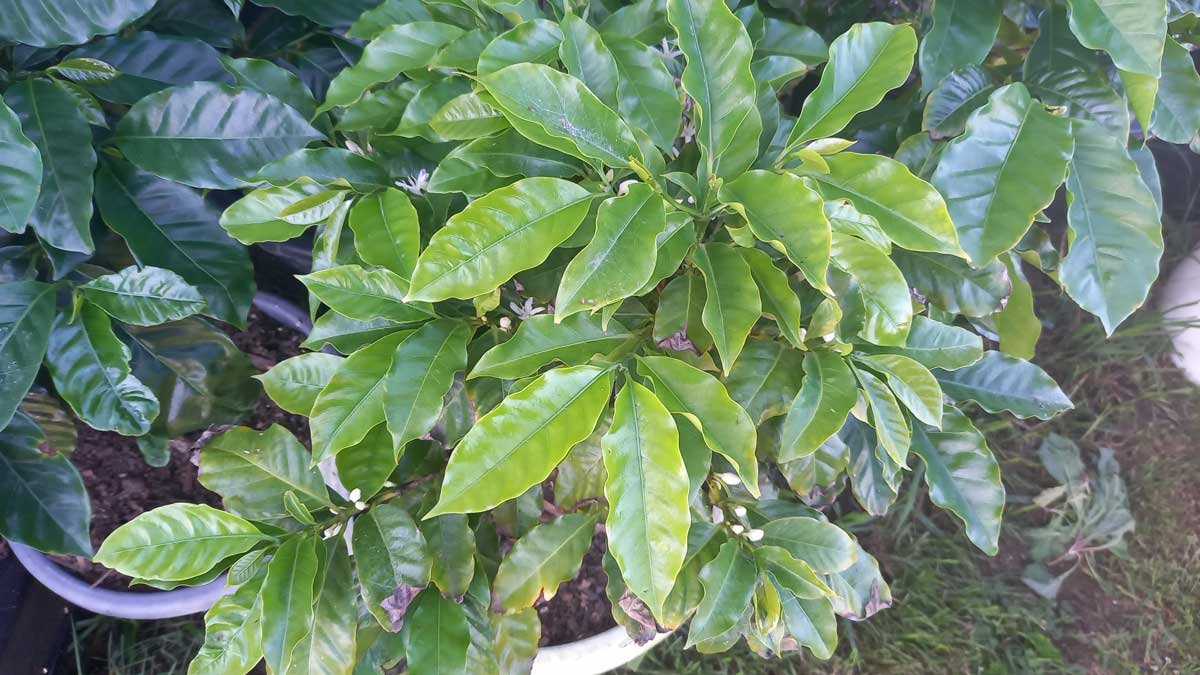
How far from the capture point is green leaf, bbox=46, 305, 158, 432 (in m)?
0.80

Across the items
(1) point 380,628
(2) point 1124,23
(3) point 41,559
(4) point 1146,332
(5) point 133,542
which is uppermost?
(2) point 1124,23

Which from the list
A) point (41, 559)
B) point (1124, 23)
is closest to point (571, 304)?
point (1124, 23)

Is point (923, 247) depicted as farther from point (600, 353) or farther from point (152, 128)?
point (152, 128)

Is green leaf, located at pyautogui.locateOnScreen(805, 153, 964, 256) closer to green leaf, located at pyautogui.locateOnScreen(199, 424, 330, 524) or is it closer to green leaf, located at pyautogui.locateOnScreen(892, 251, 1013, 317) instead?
green leaf, located at pyautogui.locateOnScreen(892, 251, 1013, 317)

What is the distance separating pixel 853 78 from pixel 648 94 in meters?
→ 0.17

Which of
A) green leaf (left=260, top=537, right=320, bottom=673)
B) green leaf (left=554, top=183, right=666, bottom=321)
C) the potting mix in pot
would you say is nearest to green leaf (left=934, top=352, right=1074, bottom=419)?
the potting mix in pot

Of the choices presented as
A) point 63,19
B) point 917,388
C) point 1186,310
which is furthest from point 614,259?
point 1186,310

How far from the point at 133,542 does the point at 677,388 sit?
494 millimetres

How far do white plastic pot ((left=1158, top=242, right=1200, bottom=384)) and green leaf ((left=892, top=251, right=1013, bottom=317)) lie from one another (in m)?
1.35

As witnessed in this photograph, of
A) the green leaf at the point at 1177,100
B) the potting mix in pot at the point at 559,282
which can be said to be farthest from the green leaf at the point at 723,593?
the green leaf at the point at 1177,100

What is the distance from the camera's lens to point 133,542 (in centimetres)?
64

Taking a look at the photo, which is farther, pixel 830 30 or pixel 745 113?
pixel 830 30

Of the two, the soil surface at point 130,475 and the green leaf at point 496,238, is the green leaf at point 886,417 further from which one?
the soil surface at point 130,475

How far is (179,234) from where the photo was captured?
878 millimetres
